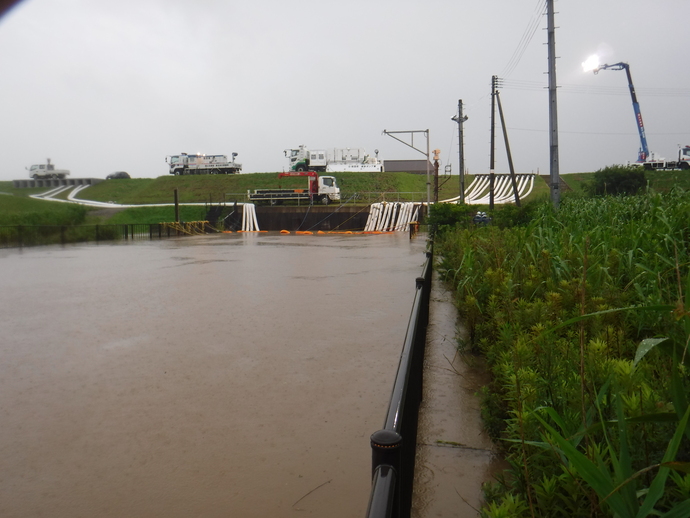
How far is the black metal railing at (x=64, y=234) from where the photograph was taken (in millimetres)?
26547

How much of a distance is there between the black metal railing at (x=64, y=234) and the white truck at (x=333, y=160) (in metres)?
26.3

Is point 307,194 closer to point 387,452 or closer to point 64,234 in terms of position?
point 64,234

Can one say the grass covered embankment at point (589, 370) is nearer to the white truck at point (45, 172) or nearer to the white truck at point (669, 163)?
the white truck at point (669, 163)

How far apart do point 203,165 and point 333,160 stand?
46.6ft

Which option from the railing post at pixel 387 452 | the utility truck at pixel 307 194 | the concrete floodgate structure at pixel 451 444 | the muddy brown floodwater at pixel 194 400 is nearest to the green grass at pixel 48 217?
the utility truck at pixel 307 194

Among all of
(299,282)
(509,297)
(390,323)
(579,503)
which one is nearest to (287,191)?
(299,282)

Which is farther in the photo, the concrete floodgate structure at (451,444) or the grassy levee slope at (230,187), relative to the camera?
the grassy levee slope at (230,187)

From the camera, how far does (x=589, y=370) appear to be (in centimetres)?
267

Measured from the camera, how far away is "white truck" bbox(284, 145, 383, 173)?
5981 centimetres

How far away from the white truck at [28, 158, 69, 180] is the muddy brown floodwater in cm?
6237

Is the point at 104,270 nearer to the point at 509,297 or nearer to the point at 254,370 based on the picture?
the point at 254,370

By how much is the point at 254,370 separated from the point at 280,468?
2.04 m

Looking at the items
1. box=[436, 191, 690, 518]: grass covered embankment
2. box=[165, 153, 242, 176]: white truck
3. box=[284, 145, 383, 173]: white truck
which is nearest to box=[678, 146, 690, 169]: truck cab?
box=[284, 145, 383, 173]: white truck

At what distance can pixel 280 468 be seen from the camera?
11.5 ft
